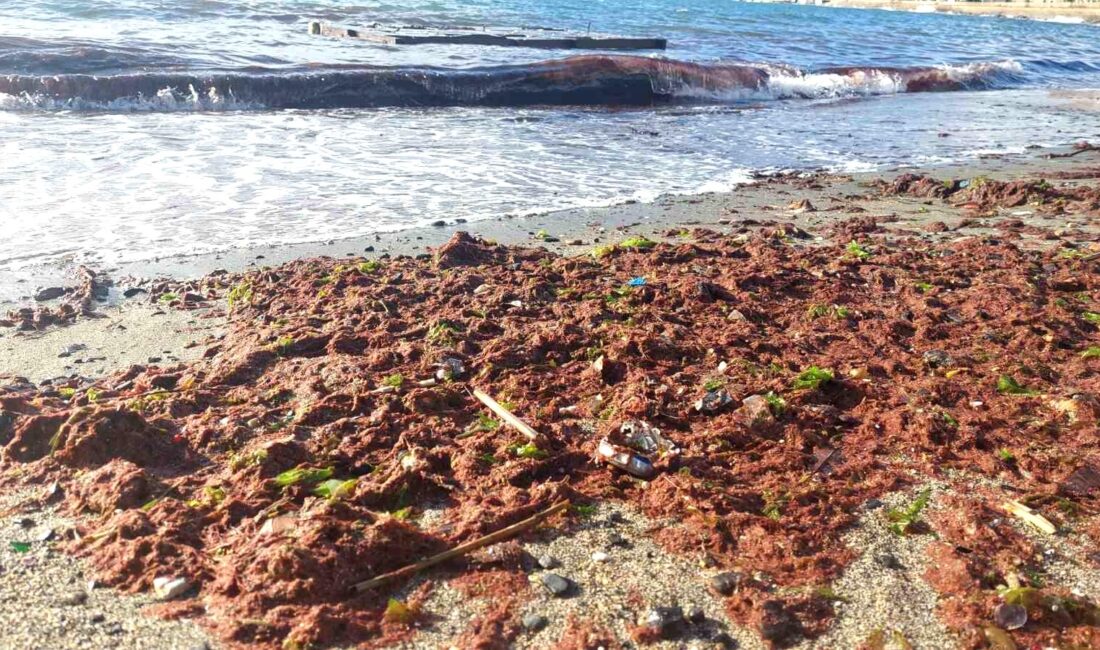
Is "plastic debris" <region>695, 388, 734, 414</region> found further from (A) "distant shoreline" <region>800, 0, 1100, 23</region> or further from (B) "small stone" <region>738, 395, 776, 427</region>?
(A) "distant shoreline" <region>800, 0, 1100, 23</region>

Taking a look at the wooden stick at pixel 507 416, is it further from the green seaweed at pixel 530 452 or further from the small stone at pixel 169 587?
the small stone at pixel 169 587

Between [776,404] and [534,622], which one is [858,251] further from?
[534,622]

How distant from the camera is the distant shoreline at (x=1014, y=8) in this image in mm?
52894

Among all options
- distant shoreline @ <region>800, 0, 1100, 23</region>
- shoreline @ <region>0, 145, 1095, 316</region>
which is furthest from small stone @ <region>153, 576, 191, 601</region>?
distant shoreline @ <region>800, 0, 1100, 23</region>

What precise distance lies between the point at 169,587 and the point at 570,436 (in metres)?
1.54

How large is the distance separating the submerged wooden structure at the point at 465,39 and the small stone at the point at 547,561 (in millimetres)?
18132

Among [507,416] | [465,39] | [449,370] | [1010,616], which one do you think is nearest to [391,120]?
[465,39]

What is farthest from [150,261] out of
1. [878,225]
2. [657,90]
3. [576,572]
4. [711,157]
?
[657,90]

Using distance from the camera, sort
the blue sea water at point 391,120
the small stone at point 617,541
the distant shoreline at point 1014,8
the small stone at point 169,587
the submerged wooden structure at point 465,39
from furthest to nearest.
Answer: the distant shoreline at point 1014,8
the submerged wooden structure at point 465,39
the blue sea water at point 391,120
the small stone at point 617,541
the small stone at point 169,587

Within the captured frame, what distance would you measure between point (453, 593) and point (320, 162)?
746cm

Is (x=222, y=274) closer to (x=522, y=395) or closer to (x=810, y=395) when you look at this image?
(x=522, y=395)

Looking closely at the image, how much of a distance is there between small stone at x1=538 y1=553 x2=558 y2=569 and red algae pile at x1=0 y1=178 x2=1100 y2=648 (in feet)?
0.24

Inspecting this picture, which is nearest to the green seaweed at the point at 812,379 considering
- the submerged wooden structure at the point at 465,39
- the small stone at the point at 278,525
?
the small stone at the point at 278,525

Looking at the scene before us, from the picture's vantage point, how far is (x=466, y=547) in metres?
2.74
